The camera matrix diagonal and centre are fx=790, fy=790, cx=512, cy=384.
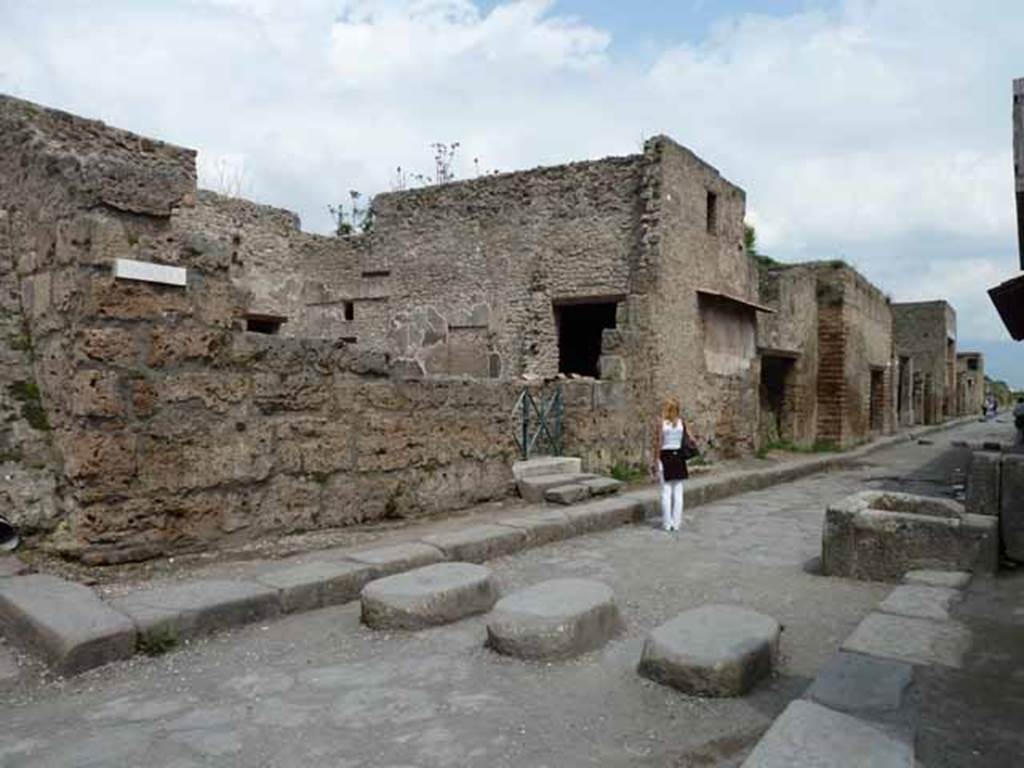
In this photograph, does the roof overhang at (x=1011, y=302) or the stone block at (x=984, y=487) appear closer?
the stone block at (x=984, y=487)

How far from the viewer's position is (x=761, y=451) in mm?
14391

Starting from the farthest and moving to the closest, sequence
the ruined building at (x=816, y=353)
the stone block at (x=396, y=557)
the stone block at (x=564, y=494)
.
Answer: the ruined building at (x=816, y=353), the stone block at (x=564, y=494), the stone block at (x=396, y=557)

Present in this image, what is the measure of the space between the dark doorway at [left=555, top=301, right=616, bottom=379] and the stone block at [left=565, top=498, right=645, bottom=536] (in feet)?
22.7

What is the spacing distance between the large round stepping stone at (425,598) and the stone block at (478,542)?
95 centimetres

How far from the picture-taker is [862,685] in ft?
9.27

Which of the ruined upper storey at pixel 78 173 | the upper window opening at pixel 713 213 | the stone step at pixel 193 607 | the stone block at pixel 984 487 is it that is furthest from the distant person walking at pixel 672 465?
the upper window opening at pixel 713 213

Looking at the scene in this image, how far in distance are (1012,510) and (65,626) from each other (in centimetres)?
562

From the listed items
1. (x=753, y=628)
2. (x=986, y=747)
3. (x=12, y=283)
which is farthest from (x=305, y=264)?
(x=986, y=747)

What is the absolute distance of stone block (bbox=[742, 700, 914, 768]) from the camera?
221 centimetres

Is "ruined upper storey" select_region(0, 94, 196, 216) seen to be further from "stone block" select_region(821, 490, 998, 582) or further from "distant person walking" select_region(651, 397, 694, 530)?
"stone block" select_region(821, 490, 998, 582)

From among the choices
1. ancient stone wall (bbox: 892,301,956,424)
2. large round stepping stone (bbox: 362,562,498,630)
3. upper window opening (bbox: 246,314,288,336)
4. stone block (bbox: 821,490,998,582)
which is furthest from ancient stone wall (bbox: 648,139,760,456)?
ancient stone wall (bbox: 892,301,956,424)

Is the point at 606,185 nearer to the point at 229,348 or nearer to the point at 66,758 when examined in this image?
the point at 229,348

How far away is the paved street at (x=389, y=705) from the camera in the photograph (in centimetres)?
273

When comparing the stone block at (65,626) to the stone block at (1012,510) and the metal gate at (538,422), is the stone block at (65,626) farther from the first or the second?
the stone block at (1012,510)
